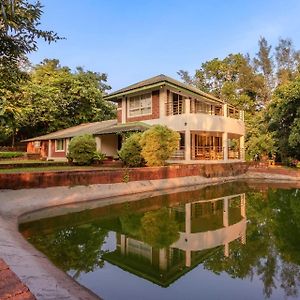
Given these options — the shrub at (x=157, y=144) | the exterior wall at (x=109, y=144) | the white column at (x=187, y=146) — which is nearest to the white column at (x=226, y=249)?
the shrub at (x=157, y=144)

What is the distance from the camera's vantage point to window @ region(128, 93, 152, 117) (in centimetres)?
2739

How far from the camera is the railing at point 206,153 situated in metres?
26.6

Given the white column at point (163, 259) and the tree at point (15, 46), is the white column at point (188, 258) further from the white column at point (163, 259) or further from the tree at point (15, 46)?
the tree at point (15, 46)

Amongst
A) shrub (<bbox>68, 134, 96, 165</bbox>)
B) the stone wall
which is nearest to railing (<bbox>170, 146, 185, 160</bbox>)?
the stone wall

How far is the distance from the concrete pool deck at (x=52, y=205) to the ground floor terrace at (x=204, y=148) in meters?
2.13

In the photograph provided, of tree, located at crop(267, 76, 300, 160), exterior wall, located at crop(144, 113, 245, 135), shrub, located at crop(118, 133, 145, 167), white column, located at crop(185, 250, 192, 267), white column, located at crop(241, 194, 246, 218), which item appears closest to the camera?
white column, located at crop(185, 250, 192, 267)

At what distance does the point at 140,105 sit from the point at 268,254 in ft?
70.9

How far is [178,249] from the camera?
8.68m

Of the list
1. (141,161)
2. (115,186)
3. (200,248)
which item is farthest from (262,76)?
(200,248)

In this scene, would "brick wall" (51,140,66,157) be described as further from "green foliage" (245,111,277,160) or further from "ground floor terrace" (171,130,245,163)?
"green foliage" (245,111,277,160)

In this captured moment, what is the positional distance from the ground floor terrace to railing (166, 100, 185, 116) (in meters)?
1.85

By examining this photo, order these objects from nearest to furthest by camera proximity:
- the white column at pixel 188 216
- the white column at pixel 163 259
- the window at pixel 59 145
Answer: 1. the white column at pixel 163 259
2. the white column at pixel 188 216
3. the window at pixel 59 145

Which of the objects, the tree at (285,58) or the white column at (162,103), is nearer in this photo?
the white column at (162,103)

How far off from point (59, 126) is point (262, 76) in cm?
3174
